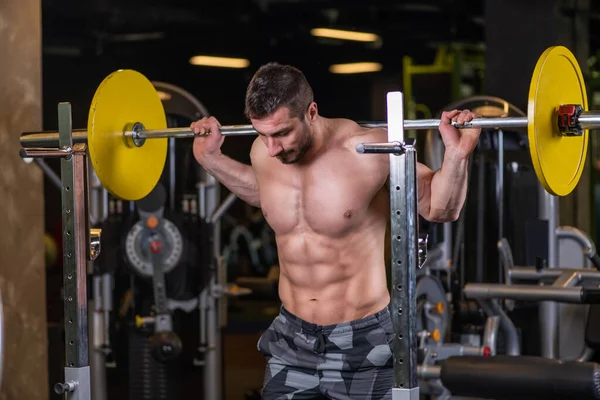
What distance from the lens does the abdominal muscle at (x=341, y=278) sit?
9.96 feet

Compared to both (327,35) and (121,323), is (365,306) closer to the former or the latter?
(121,323)

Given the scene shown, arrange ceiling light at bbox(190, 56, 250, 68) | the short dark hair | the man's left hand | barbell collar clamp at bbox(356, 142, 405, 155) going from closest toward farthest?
1. barbell collar clamp at bbox(356, 142, 405, 155)
2. the man's left hand
3. the short dark hair
4. ceiling light at bbox(190, 56, 250, 68)

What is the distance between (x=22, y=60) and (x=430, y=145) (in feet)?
7.17

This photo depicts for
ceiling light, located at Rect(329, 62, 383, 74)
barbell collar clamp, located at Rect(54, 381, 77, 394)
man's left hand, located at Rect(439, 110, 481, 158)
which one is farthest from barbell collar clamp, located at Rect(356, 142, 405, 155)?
ceiling light, located at Rect(329, 62, 383, 74)

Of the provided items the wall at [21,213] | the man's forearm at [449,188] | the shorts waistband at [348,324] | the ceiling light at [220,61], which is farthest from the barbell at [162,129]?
the ceiling light at [220,61]

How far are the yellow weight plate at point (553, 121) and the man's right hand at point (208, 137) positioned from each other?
1120 millimetres

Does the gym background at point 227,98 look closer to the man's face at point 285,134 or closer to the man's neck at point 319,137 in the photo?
the man's neck at point 319,137

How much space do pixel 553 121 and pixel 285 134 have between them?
2.61ft

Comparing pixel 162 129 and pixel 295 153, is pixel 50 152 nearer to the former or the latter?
pixel 162 129

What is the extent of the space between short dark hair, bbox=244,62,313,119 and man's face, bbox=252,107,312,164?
0.02 m

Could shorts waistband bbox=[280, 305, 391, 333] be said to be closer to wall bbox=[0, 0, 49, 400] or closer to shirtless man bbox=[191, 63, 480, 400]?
shirtless man bbox=[191, 63, 480, 400]

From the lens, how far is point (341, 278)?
3051 mm

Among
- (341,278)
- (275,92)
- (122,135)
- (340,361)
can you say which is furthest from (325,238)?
(122,135)

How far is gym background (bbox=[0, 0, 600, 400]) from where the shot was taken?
16.3 feet
